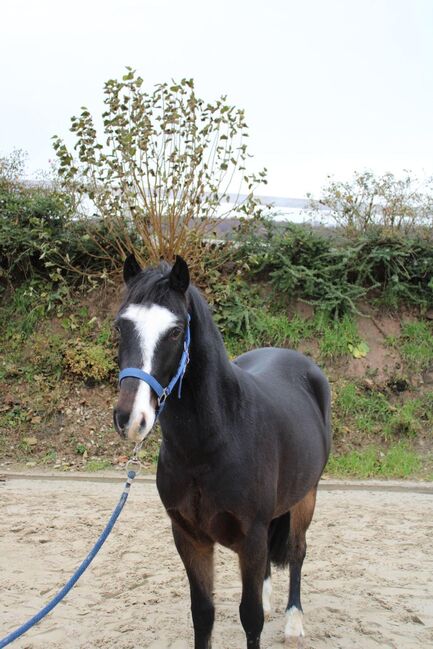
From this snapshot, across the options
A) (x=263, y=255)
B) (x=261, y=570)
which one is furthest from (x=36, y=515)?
(x=263, y=255)

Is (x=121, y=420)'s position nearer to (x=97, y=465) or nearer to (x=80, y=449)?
(x=97, y=465)

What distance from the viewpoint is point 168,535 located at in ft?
17.5

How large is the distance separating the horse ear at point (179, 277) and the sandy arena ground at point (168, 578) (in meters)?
2.00

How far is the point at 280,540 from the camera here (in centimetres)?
400

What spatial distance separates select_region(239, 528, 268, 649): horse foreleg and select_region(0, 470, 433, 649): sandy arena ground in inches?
26.8

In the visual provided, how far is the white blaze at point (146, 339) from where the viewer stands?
7.51ft

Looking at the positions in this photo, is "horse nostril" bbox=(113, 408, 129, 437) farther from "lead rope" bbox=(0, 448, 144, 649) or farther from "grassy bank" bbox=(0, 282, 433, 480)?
"grassy bank" bbox=(0, 282, 433, 480)

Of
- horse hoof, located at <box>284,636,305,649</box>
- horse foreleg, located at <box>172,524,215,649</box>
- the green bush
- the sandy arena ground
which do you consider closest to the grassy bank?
the green bush

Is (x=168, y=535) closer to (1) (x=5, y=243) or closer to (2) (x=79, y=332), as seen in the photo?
(2) (x=79, y=332)

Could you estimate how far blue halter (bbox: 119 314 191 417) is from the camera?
237cm

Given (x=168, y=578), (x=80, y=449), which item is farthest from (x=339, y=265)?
(x=168, y=578)

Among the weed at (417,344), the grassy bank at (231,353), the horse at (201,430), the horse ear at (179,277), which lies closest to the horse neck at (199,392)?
the horse at (201,430)

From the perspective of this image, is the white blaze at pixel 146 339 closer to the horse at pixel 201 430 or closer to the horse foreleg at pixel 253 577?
the horse at pixel 201 430

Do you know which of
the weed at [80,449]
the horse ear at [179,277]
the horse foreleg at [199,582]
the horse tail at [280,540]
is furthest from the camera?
the weed at [80,449]
